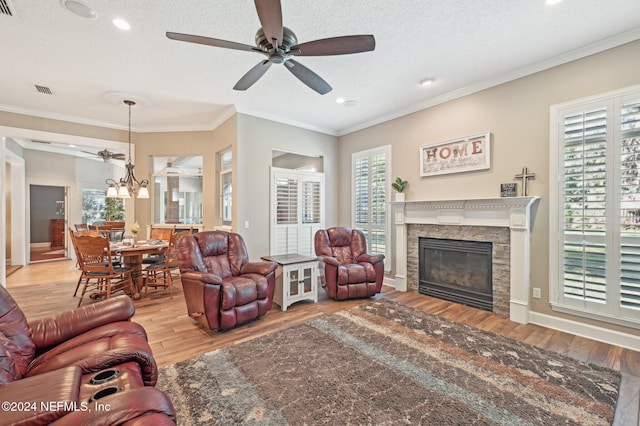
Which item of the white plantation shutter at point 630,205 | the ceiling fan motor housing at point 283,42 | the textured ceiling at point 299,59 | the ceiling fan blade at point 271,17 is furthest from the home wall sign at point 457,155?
the ceiling fan blade at point 271,17

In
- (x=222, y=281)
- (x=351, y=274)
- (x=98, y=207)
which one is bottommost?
(x=351, y=274)

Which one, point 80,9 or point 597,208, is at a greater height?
point 80,9

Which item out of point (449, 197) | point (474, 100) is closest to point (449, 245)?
point (449, 197)

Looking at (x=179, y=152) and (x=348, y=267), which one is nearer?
(x=348, y=267)

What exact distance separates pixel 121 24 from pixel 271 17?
180cm

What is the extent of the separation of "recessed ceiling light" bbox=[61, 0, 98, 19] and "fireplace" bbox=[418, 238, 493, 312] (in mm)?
4768

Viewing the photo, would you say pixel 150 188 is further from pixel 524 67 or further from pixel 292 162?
pixel 524 67

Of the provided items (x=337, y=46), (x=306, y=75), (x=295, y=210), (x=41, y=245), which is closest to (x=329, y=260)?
(x=295, y=210)

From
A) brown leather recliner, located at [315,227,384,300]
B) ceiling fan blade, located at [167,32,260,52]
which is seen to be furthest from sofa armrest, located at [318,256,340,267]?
ceiling fan blade, located at [167,32,260,52]

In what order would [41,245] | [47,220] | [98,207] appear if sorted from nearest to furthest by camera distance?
[41,245] < [47,220] < [98,207]

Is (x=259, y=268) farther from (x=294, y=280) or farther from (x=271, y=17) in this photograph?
(x=271, y=17)

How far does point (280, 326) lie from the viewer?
319cm

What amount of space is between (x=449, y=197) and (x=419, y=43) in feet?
7.23

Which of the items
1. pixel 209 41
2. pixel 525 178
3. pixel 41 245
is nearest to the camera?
pixel 209 41
